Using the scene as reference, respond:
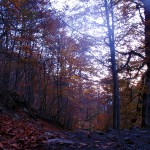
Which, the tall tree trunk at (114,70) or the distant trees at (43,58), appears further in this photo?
the distant trees at (43,58)

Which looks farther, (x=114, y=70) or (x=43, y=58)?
(x=43, y=58)

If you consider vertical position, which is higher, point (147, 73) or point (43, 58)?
point (43, 58)

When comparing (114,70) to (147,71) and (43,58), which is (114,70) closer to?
(147,71)

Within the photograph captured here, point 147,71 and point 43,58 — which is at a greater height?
point 43,58

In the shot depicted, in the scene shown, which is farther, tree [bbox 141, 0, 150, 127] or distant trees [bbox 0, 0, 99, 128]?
distant trees [bbox 0, 0, 99, 128]

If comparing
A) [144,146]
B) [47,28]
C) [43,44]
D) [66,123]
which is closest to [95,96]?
[66,123]

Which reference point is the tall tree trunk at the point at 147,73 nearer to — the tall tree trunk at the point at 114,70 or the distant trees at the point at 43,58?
the tall tree trunk at the point at 114,70

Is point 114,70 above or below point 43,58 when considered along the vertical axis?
below

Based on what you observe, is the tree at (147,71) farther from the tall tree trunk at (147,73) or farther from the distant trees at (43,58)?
the distant trees at (43,58)

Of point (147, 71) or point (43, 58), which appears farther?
point (43, 58)

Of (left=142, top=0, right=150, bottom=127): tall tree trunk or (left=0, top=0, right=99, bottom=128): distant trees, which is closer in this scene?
(left=142, top=0, right=150, bottom=127): tall tree trunk

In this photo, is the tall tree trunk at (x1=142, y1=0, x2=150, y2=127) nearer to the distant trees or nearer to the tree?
the tree

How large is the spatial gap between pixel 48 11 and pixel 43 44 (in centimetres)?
327

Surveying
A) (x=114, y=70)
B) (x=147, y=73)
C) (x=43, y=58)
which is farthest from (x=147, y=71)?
(x=43, y=58)
